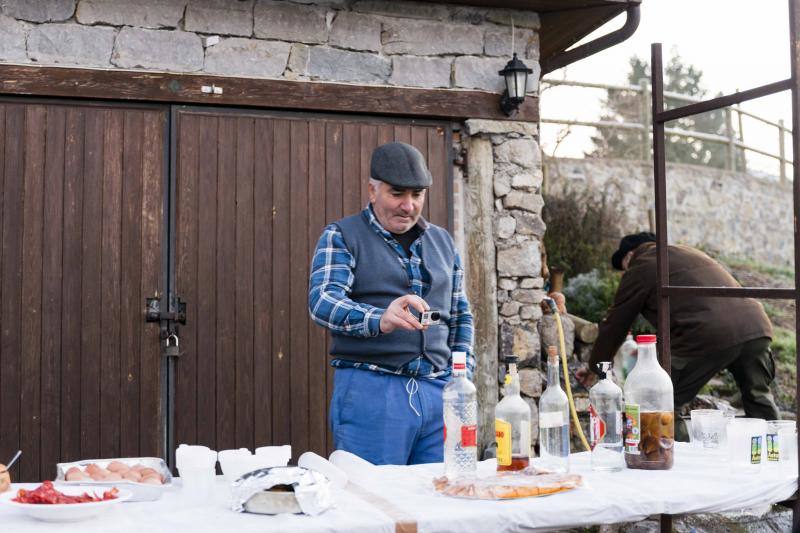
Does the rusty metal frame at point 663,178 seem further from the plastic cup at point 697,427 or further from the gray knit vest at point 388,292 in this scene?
the gray knit vest at point 388,292

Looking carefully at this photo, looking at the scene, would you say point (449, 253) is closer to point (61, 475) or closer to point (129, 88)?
point (61, 475)

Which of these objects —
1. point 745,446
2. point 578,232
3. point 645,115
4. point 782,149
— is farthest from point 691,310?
point 782,149

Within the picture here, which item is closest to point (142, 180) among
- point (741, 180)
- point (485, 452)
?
point (485, 452)

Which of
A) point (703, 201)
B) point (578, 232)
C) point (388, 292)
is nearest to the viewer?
point (388, 292)

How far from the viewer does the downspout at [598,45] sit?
591 cm

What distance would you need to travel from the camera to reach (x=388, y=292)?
11.2 ft

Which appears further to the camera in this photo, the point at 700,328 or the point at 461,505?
the point at 700,328

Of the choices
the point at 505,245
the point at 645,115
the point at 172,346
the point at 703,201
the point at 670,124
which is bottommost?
the point at 172,346

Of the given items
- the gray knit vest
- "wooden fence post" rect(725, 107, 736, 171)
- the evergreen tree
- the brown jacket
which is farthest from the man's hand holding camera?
"wooden fence post" rect(725, 107, 736, 171)

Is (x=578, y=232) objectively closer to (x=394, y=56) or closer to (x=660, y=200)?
(x=394, y=56)

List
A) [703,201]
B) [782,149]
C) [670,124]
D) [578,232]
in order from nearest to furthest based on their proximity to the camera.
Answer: [578,232] < [703,201] < [782,149] < [670,124]

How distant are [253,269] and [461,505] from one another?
3.22 metres

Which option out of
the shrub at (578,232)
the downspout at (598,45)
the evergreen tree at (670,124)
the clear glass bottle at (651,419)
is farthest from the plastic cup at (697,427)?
the evergreen tree at (670,124)

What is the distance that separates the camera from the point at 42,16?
4969 millimetres
